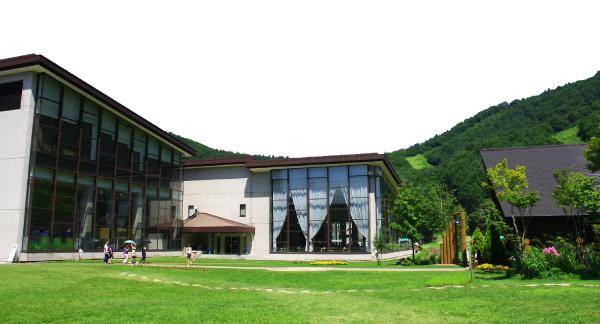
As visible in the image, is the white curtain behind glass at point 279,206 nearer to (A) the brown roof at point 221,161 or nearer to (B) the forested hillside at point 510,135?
(A) the brown roof at point 221,161

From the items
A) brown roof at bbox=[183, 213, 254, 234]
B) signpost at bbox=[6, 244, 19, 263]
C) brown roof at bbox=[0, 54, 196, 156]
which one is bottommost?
signpost at bbox=[6, 244, 19, 263]

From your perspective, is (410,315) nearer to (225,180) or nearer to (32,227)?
(32,227)

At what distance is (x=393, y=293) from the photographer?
1488 centimetres

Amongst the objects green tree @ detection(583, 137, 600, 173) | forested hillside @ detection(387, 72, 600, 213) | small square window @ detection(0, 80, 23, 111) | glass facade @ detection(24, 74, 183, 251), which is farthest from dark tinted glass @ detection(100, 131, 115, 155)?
forested hillside @ detection(387, 72, 600, 213)

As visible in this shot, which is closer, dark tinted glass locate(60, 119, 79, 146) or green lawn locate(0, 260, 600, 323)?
green lawn locate(0, 260, 600, 323)

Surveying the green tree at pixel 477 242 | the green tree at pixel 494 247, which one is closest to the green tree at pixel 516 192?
the green tree at pixel 494 247

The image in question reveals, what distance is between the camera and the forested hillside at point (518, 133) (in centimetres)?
12531

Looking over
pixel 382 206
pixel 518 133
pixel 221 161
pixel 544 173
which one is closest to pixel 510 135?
pixel 518 133

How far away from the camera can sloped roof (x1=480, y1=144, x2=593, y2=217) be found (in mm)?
24328

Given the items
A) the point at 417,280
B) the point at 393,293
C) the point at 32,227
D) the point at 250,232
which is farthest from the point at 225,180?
the point at 393,293

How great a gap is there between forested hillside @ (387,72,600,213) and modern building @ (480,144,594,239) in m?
79.6

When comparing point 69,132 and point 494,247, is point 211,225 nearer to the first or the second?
point 69,132

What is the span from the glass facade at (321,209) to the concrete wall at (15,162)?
22100 mm

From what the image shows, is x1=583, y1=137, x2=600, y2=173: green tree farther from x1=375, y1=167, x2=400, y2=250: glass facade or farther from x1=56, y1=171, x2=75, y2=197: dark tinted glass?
x1=56, y1=171, x2=75, y2=197: dark tinted glass
